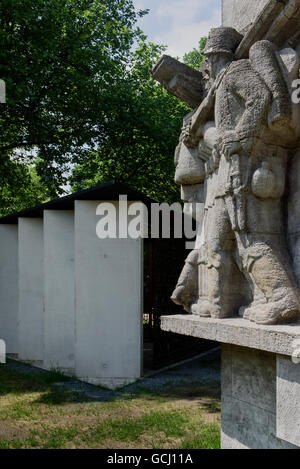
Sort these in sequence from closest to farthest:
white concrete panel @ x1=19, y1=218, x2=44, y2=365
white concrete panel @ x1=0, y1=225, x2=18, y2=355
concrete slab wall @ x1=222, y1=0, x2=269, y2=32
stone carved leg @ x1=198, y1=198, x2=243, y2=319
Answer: stone carved leg @ x1=198, y1=198, x2=243, y2=319 < concrete slab wall @ x1=222, y1=0, x2=269, y2=32 < white concrete panel @ x1=19, y1=218, x2=44, y2=365 < white concrete panel @ x1=0, y1=225, x2=18, y2=355

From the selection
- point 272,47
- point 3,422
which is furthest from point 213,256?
point 3,422

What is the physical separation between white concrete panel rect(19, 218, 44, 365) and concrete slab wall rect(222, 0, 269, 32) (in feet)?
24.8

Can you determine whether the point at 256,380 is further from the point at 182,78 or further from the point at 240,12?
the point at 240,12

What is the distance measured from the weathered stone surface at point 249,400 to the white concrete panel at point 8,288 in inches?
339

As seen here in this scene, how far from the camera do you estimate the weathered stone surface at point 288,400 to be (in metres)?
2.54

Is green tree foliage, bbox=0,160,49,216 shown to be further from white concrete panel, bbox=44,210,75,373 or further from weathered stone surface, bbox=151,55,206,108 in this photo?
weathered stone surface, bbox=151,55,206,108

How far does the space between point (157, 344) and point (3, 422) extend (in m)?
3.94

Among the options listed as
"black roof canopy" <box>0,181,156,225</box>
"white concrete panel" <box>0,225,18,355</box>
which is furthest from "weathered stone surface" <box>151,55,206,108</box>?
"white concrete panel" <box>0,225,18,355</box>

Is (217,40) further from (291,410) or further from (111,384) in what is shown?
(111,384)

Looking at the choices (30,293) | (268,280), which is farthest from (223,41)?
(30,293)

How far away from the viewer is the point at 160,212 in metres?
9.03

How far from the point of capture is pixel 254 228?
9.88 feet

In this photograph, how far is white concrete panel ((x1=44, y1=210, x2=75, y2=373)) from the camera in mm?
9297

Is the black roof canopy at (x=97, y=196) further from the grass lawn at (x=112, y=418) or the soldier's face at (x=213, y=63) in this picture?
the soldier's face at (x=213, y=63)
